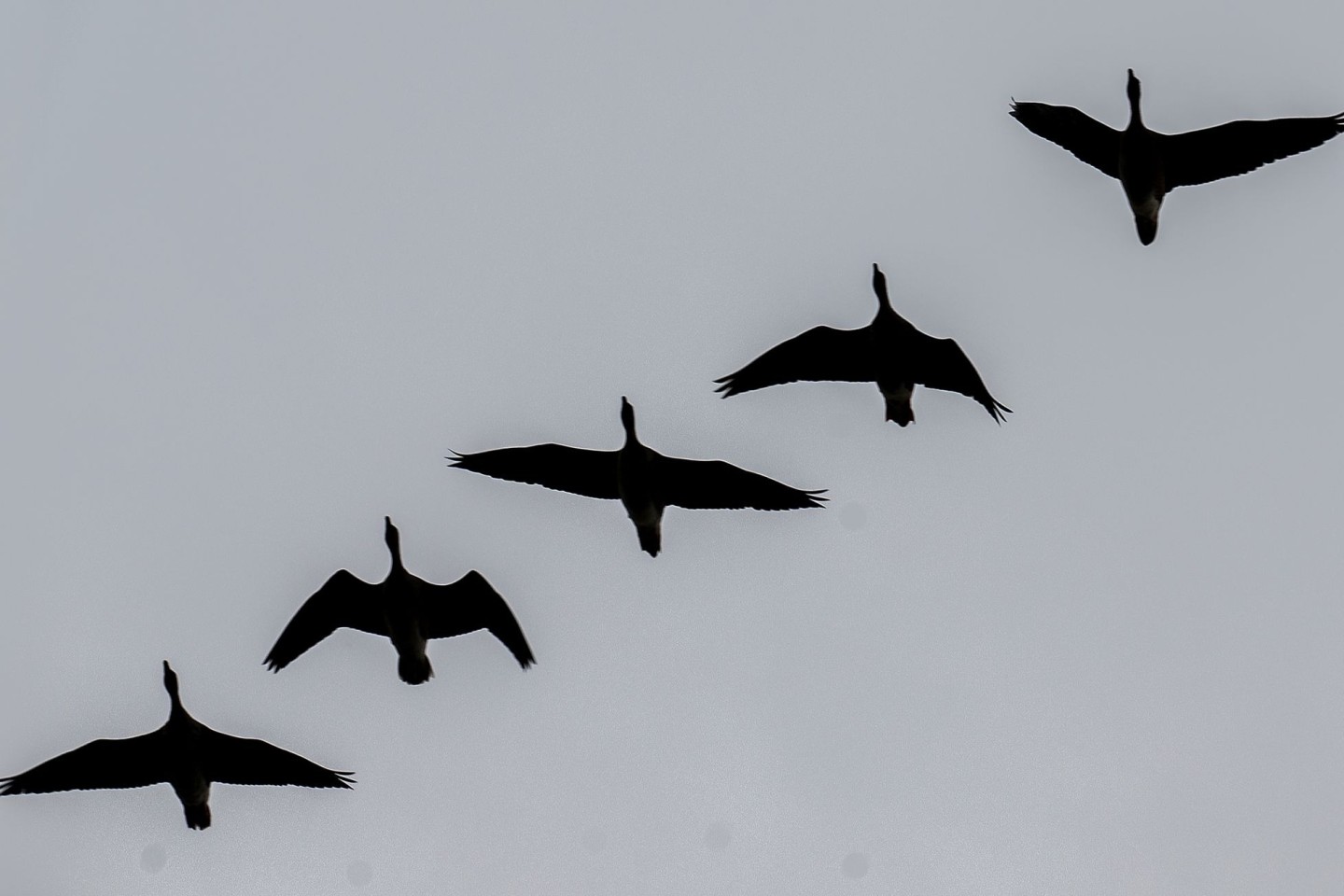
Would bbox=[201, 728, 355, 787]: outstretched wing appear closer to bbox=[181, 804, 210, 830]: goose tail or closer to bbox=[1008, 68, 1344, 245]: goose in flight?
bbox=[181, 804, 210, 830]: goose tail

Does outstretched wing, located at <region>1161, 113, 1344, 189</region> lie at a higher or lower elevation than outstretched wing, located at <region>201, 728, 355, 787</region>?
higher

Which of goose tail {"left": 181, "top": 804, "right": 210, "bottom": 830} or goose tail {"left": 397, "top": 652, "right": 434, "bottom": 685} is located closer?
goose tail {"left": 397, "top": 652, "right": 434, "bottom": 685}

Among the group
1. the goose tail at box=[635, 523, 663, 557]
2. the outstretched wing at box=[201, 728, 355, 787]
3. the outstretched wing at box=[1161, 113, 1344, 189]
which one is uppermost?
the outstretched wing at box=[1161, 113, 1344, 189]

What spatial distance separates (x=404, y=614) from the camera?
16.1 m

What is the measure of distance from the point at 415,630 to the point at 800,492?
4.08 m

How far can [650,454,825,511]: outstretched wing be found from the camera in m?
16.5

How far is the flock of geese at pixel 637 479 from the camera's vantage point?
16.0 metres

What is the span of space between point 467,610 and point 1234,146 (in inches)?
360

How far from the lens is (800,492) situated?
16719 millimetres

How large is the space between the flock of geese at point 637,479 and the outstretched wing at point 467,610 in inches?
0.5

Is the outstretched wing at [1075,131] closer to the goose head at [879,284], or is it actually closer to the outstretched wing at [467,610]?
the goose head at [879,284]

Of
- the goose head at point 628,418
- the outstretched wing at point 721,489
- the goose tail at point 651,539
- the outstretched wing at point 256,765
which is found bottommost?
the outstretched wing at point 256,765

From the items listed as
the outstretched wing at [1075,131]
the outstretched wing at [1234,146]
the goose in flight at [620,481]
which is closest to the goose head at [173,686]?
the goose in flight at [620,481]

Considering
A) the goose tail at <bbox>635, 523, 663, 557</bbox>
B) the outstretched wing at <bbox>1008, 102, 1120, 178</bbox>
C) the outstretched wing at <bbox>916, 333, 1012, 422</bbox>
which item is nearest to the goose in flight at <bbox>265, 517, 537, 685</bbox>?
the goose tail at <bbox>635, 523, 663, 557</bbox>
